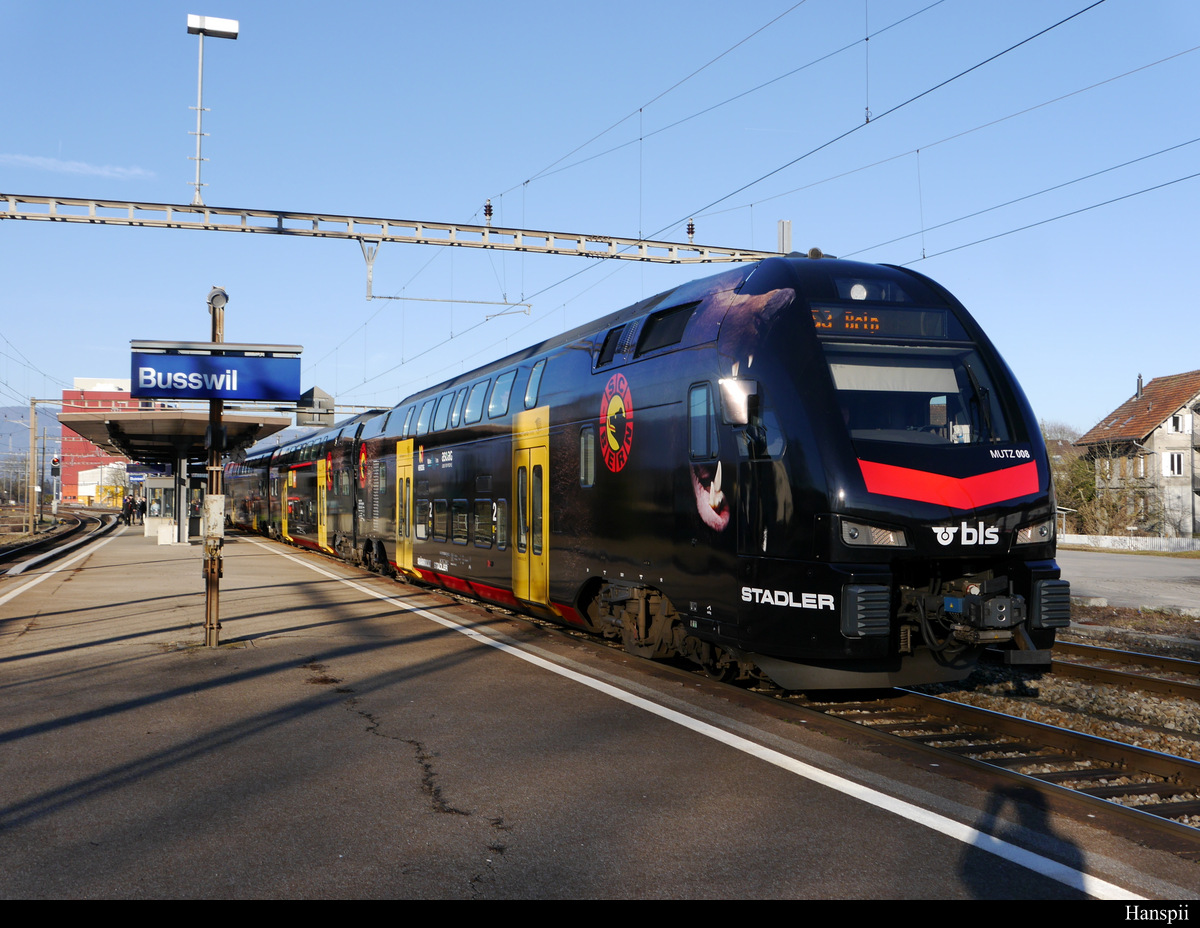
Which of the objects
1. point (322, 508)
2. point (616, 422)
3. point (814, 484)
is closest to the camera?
point (814, 484)

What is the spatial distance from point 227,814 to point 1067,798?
15.0ft

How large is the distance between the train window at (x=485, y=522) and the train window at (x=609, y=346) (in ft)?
12.1

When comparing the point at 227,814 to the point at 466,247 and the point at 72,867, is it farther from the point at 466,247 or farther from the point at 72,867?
the point at 466,247

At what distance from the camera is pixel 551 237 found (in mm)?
22781

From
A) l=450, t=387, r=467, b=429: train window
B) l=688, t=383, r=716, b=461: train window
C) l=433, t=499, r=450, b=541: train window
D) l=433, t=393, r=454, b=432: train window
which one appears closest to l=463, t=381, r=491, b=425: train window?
l=450, t=387, r=467, b=429: train window

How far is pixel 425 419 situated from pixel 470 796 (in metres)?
12.2

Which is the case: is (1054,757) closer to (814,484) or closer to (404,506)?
(814,484)

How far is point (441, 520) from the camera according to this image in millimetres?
16141

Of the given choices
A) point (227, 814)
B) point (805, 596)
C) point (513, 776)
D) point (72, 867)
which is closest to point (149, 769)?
point (227, 814)

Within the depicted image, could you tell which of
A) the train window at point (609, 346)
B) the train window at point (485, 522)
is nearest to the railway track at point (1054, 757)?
the train window at point (609, 346)

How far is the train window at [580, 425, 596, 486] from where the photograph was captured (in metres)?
10.6

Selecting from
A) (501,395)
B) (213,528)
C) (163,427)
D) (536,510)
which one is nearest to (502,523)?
(536,510)

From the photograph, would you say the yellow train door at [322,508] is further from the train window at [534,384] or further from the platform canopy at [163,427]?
the train window at [534,384]

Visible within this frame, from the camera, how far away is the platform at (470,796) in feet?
14.7
